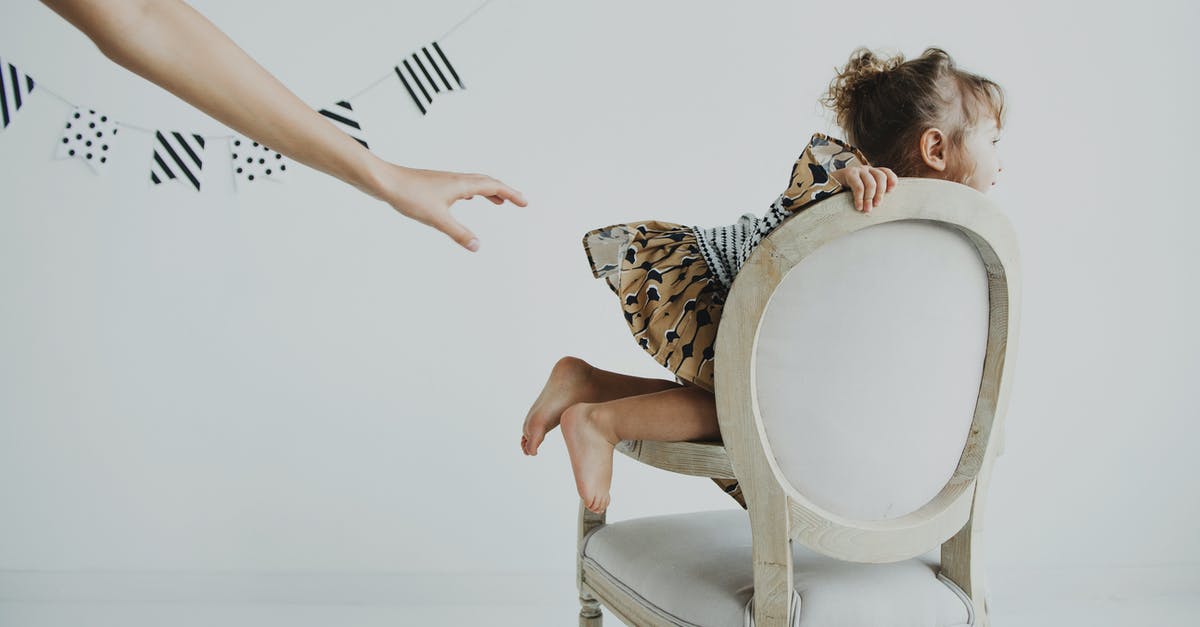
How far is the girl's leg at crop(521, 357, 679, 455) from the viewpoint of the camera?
135 centimetres

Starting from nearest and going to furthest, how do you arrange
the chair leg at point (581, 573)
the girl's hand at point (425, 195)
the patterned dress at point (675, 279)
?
the girl's hand at point (425, 195)
the patterned dress at point (675, 279)
the chair leg at point (581, 573)

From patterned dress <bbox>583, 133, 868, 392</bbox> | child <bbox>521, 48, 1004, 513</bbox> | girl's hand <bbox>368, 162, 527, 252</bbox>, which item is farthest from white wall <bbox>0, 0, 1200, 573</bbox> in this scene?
girl's hand <bbox>368, 162, 527, 252</bbox>

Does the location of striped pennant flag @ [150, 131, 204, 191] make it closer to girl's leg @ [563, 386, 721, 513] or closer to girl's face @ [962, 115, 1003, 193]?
girl's leg @ [563, 386, 721, 513]

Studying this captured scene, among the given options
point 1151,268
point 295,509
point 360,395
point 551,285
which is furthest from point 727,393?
point 1151,268

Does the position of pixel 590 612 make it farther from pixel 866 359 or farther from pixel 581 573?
pixel 866 359

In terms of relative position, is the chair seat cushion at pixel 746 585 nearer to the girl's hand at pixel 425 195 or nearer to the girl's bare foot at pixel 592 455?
the girl's bare foot at pixel 592 455

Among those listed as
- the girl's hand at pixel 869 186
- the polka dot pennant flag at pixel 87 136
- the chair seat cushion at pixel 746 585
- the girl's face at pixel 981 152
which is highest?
the polka dot pennant flag at pixel 87 136

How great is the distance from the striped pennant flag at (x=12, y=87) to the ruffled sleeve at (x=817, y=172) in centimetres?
212

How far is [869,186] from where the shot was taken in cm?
85

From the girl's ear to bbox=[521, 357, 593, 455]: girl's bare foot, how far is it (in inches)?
23.9

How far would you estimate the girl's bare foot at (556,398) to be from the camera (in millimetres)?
1344

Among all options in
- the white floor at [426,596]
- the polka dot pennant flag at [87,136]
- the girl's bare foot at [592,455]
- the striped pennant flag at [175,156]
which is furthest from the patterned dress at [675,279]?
the polka dot pennant flag at [87,136]

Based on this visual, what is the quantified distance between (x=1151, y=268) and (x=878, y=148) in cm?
135

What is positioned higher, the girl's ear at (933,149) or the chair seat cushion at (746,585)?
the girl's ear at (933,149)
